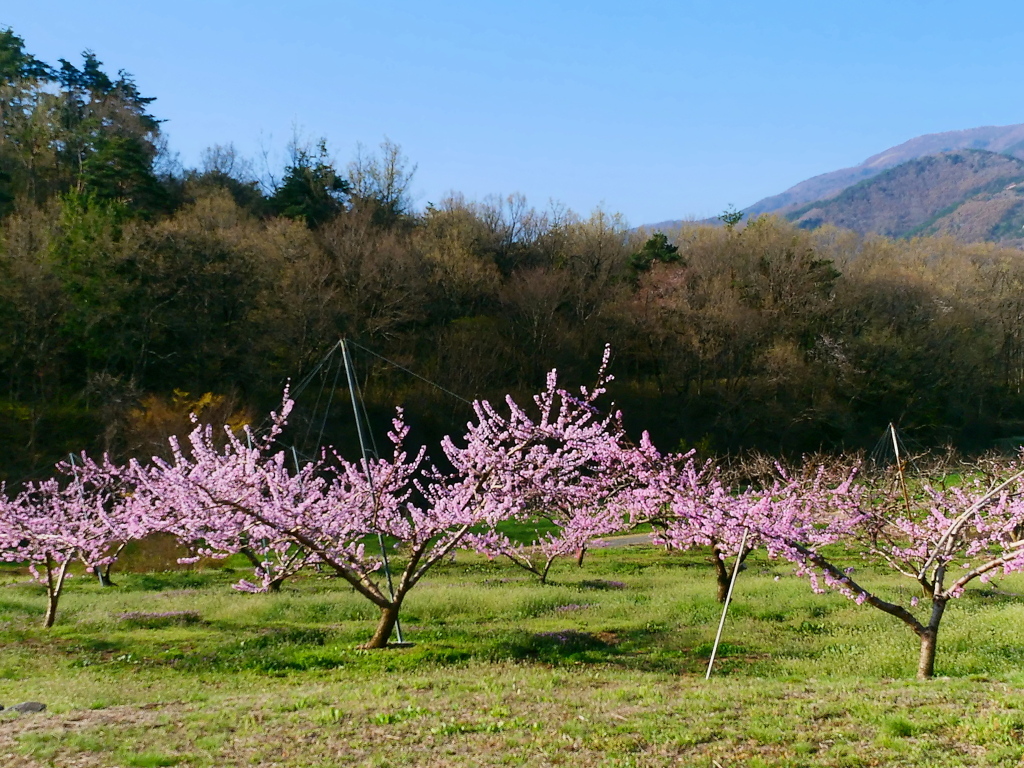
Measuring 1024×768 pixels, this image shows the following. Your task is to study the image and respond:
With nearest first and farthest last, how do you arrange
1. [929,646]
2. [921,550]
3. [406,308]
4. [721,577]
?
1. [929,646]
2. [921,550]
3. [721,577]
4. [406,308]

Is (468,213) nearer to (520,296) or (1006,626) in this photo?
(520,296)

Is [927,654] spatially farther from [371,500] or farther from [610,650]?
[371,500]

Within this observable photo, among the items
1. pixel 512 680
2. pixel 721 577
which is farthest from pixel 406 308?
pixel 512 680

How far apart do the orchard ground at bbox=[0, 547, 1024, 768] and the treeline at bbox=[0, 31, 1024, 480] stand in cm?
2451

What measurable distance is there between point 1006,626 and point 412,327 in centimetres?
4737

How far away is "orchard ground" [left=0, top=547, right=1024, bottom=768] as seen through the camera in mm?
8375

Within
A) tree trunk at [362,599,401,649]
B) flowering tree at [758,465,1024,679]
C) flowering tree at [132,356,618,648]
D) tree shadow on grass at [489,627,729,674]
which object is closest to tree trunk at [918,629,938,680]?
flowering tree at [758,465,1024,679]

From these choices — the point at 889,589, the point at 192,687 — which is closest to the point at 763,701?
the point at 192,687

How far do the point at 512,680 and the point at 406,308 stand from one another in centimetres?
4626

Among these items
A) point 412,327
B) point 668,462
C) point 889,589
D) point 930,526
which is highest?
point 412,327

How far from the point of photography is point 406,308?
5659 cm

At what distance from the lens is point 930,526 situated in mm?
15031

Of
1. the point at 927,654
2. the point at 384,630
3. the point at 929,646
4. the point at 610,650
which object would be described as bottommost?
the point at 610,650

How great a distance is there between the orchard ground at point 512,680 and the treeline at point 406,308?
965 inches
